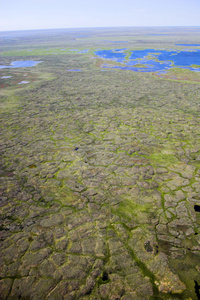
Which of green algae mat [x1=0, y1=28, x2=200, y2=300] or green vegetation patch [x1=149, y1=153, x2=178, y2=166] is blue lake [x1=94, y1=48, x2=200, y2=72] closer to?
green algae mat [x1=0, y1=28, x2=200, y2=300]

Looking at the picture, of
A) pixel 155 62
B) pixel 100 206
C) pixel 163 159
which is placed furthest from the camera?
pixel 155 62

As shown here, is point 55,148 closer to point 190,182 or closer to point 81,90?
point 190,182

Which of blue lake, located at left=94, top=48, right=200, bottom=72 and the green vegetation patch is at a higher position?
blue lake, located at left=94, top=48, right=200, bottom=72

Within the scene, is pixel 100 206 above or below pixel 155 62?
below

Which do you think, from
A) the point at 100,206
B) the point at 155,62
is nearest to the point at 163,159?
the point at 100,206

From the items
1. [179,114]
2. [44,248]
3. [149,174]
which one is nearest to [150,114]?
[179,114]

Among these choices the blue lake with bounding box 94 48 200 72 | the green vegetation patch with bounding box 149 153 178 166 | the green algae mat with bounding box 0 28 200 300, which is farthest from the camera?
the blue lake with bounding box 94 48 200 72

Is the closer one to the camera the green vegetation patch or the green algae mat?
the green algae mat

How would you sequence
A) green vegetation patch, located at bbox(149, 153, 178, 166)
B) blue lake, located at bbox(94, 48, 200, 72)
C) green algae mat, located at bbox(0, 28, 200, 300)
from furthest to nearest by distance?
blue lake, located at bbox(94, 48, 200, 72), green vegetation patch, located at bbox(149, 153, 178, 166), green algae mat, located at bbox(0, 28, 200, 300)

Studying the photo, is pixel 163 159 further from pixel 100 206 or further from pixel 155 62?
pixel 155 62

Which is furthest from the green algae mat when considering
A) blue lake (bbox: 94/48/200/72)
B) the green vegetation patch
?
blue lake (bbox: 94/48/200/72)
